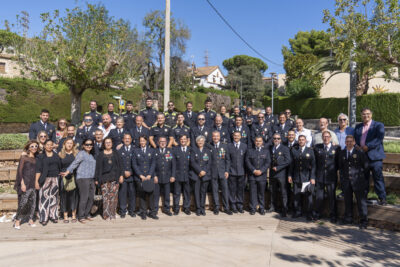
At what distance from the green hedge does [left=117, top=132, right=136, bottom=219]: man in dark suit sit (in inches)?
781

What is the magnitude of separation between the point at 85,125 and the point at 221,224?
4104 mm

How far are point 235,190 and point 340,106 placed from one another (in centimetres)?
2067

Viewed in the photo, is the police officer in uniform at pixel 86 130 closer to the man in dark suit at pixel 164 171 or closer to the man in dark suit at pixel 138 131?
the man in dark suit at pixel 138 131

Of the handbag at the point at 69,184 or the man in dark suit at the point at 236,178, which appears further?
the man in dark suit at the point at 236,178

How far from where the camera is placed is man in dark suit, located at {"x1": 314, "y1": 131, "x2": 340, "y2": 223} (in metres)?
6.37

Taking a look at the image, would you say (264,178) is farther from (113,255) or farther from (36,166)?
(36,166)

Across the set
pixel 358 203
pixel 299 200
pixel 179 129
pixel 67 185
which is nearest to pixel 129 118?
pixel 179 129

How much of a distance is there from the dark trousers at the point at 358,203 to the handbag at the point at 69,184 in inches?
218

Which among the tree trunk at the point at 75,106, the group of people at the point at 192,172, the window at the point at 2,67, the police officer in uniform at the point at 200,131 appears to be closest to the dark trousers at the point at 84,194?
the group of people at the point at 192,172

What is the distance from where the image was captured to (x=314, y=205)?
21.7 ft

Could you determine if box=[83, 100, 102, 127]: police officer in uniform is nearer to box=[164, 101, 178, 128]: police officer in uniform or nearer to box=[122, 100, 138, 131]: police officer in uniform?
box=[122, 100, 138, 131]: police officer in uniform

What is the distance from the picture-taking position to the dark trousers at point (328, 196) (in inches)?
251

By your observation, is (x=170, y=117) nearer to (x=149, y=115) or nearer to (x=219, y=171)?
(x=149, y=115)

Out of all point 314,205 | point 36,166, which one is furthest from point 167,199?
point 314,205
